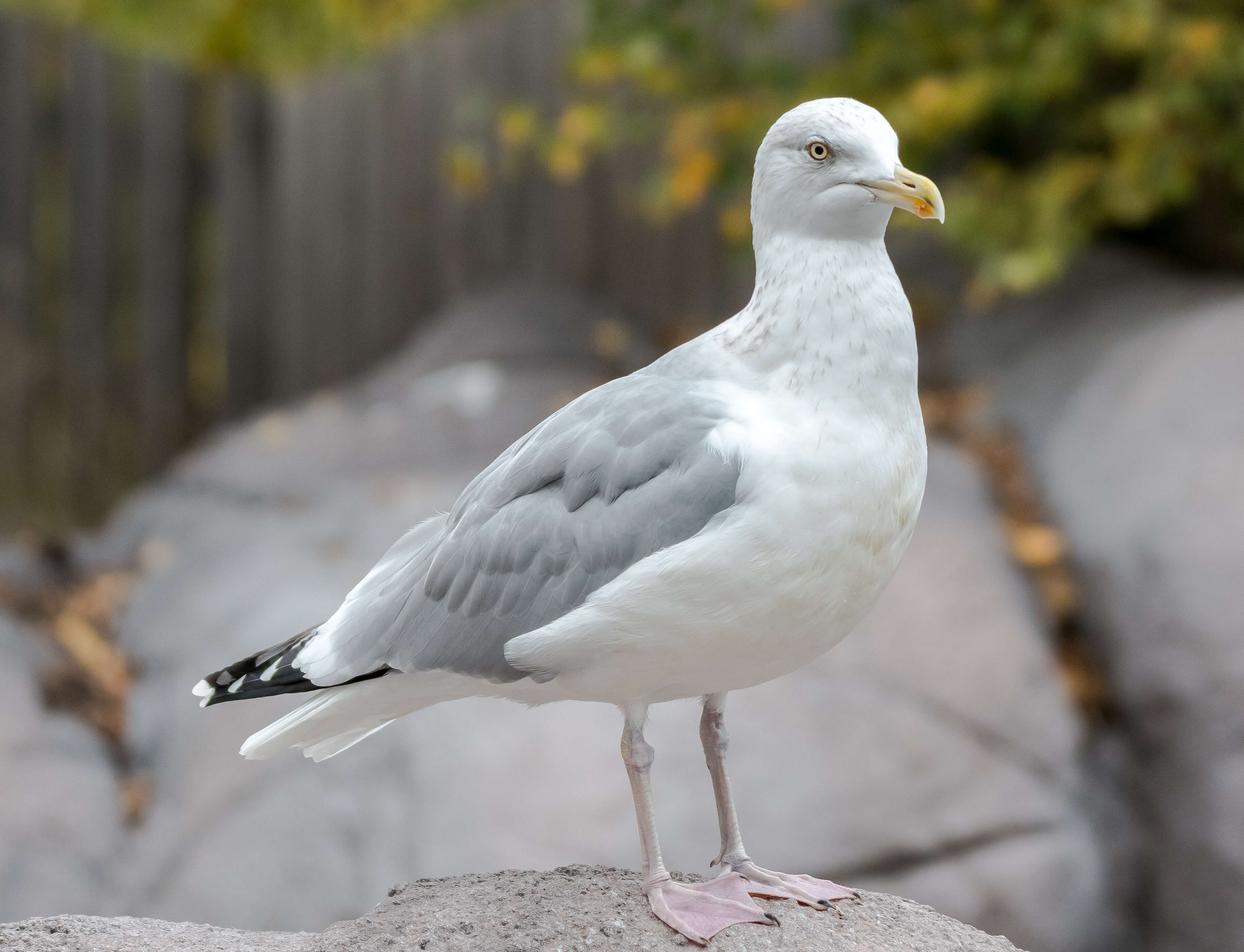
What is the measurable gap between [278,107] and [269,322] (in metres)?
1.39

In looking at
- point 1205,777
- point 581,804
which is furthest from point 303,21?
point 1205,777

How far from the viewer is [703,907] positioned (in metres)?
2.52

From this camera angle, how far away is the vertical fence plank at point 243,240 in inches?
313

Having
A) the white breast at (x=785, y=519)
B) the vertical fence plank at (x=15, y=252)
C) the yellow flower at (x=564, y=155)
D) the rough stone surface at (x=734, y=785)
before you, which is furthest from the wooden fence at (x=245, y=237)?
the white breast at (x=785, y=519)

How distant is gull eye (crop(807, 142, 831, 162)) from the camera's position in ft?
7.82

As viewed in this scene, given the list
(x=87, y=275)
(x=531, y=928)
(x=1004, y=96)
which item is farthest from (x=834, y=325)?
(x=87, y=275)

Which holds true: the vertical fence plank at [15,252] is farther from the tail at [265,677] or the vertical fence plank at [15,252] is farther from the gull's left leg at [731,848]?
the gull's left leg at [731,848]

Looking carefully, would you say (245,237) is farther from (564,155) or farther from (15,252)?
(564,155)

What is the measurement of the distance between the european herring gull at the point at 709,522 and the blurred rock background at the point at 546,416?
73.7 inches

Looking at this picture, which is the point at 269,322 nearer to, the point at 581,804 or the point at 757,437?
the point at 581,804

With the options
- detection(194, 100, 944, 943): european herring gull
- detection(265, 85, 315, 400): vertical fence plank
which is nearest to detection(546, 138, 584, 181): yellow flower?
detection(265, 85, 315, 400): vertical fence plank

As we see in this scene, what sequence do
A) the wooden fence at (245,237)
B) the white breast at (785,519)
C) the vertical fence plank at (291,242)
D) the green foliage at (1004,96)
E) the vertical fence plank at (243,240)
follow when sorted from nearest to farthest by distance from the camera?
1. the white breast at (785,519)
2. the green foliage at (1004,96)
3. the wooden fence at (245,237)
4. the vertical fence plank at (243,240)
5. the vertical fence plank at (291,242)

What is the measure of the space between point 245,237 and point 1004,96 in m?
4.71

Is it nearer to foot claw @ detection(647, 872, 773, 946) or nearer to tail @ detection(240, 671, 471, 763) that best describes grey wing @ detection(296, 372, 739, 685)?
tail @ detection(240, 671, 471, 763)
